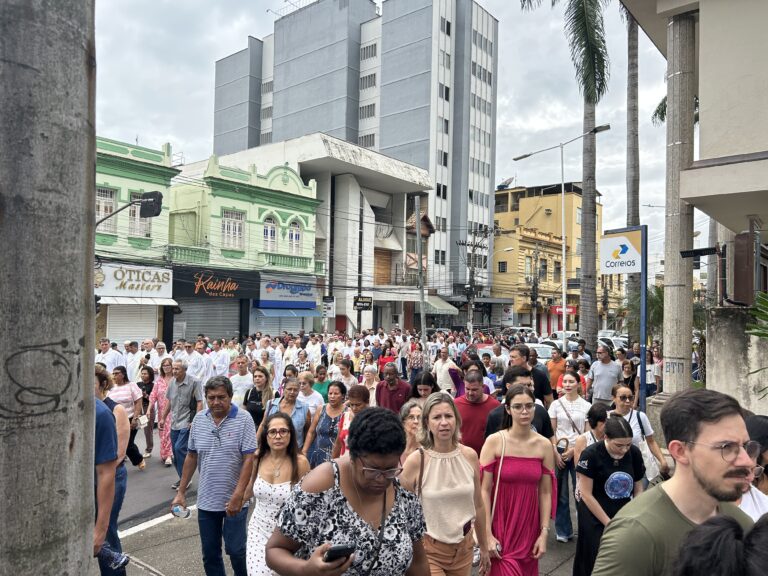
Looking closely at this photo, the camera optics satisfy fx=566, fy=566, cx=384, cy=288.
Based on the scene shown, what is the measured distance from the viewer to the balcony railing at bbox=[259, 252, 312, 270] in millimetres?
30703

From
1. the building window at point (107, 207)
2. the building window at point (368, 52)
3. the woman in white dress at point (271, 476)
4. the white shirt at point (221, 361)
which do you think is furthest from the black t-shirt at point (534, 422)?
the building window at point (368, 52)

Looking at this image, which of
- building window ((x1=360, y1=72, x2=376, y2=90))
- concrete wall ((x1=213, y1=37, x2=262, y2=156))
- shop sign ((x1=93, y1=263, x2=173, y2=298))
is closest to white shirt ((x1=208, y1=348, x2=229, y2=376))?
shop sign ((x1=93, y1=263, x2=173, y2=298))

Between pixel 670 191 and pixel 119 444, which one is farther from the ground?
pixel 670 191

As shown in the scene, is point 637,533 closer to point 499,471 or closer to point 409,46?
point 499,471

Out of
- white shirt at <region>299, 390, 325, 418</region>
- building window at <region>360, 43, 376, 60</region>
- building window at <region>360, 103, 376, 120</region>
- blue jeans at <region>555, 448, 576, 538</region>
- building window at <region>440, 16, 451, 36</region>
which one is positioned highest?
building window at <region>440, 16, 451, 36</region>

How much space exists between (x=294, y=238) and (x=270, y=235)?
180cm

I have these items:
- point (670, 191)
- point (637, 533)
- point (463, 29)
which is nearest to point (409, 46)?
point (463, 29)

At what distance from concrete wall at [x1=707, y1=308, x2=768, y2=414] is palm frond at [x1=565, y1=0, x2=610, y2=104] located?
10765 mm

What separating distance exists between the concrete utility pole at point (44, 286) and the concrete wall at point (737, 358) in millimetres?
8408

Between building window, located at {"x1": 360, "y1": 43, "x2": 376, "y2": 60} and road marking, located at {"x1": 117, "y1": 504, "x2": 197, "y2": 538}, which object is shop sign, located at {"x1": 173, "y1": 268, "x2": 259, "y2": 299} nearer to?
road marking, located at {"x1": 117, "y1": 504, "x2": 197, "y2": 538}

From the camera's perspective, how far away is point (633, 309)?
783 inches

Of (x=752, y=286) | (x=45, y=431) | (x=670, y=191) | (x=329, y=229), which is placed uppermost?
(x=329, y=229)

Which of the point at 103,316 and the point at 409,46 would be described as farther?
the point at 409,46

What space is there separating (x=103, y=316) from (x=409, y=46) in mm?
33065
